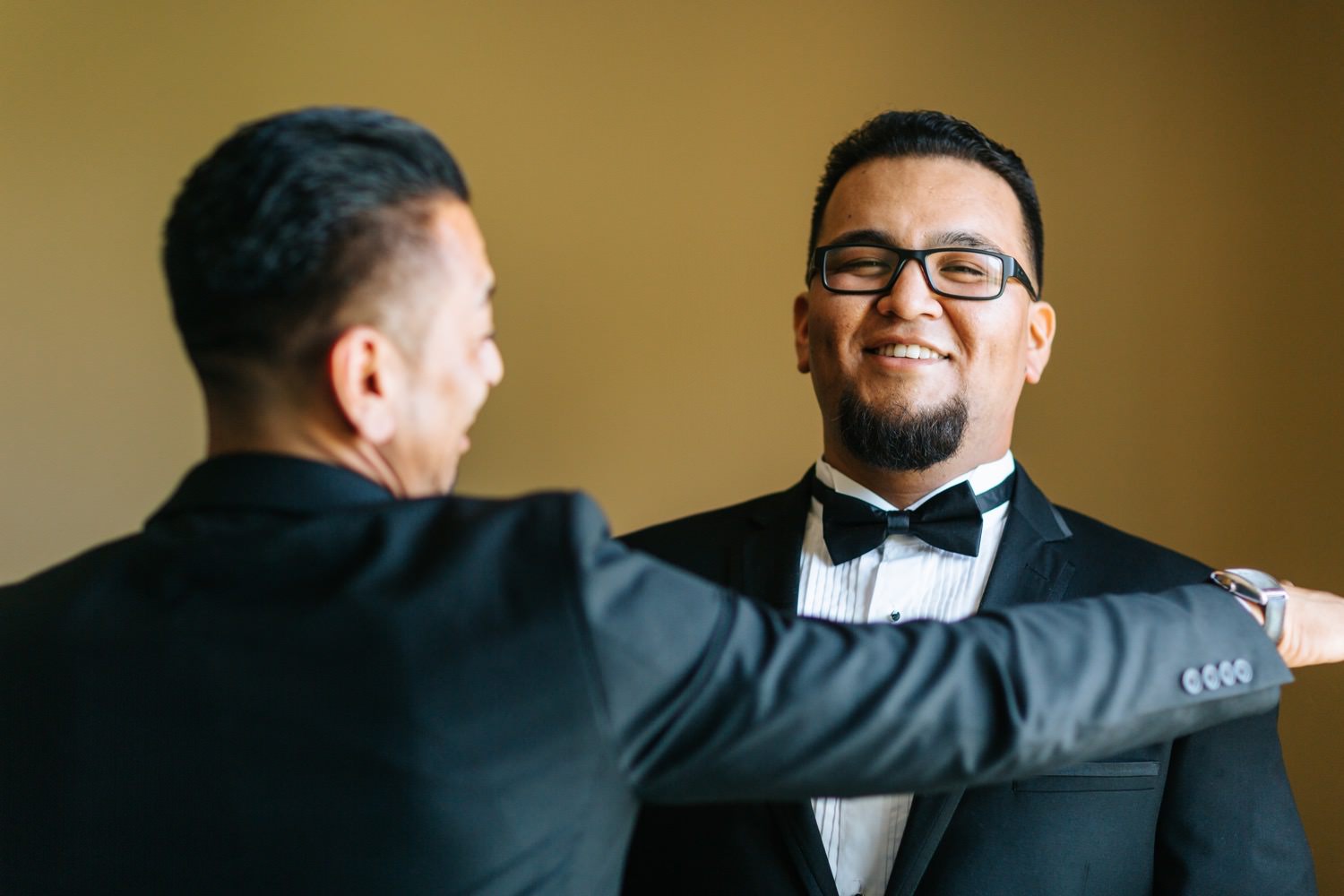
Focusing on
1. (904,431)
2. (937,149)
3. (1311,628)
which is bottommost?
(1311,628)

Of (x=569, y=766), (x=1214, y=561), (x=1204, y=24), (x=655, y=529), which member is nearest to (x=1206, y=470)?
(x=1214, y=561)

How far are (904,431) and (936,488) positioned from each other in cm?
14

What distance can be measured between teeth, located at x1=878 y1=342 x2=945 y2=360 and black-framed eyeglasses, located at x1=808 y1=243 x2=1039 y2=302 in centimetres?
8

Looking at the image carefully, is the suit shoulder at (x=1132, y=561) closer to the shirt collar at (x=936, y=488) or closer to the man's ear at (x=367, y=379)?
the shirt collar at (x=936, y=488)

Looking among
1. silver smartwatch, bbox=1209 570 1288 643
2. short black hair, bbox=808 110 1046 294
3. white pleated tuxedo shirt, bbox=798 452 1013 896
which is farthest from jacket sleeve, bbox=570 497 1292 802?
short black hair, bbox=808 110 1046 294

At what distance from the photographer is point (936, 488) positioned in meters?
1.76

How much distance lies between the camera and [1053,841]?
1466 millimetres

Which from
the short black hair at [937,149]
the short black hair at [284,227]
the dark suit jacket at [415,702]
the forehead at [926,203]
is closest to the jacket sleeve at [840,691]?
the dark suit jacket at [415,702]

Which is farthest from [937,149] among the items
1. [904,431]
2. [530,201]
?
[530,201]

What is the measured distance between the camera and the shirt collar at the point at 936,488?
1727mm

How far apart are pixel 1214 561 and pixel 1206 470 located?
0.19 m

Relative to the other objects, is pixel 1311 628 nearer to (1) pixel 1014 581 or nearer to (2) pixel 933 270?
(1) pixel 1014 581

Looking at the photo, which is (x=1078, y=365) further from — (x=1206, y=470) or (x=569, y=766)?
(x=569, y=766)

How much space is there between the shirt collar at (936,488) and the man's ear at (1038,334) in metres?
0.15
